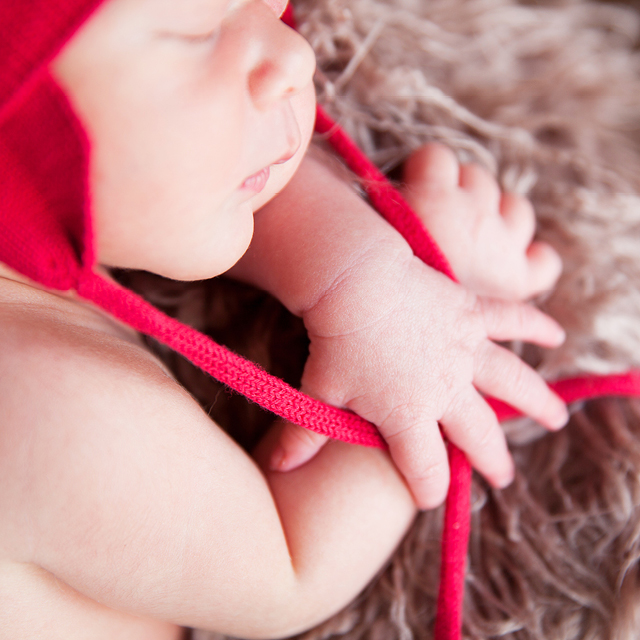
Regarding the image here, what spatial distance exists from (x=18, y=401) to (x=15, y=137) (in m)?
0.22

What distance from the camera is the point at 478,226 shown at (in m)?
0.78

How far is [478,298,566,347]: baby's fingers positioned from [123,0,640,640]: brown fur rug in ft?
0.15

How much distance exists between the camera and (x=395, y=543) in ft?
2.49

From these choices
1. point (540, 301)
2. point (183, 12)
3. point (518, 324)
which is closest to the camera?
point (183, 12)

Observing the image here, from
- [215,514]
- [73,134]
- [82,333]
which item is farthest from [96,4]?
[215,514]

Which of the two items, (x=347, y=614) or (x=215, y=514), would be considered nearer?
(x=215, y=514)

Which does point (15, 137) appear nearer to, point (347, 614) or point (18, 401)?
point (18, 401)

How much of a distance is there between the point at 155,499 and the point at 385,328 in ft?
0.95

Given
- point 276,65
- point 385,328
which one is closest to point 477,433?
point 385,328

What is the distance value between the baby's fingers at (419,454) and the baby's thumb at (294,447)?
0.08 meters

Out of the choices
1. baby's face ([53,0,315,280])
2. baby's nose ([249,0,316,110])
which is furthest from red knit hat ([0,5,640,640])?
baby's nose ([249,0,316,110])

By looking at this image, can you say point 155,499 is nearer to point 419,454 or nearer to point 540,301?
point 419,454

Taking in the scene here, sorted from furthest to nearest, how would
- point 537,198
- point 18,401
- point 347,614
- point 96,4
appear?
point 537,198 → point 347,614 → point 18,401 → point 96,4

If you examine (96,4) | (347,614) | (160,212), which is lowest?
(347,614)
